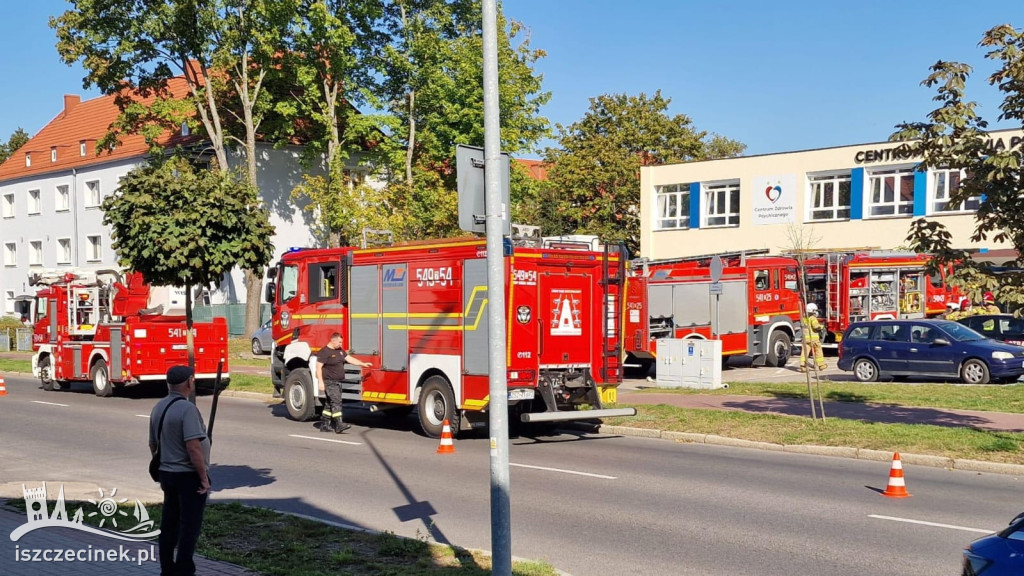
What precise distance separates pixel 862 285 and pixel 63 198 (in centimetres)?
4571

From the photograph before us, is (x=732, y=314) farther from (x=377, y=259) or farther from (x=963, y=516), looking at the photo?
(x=963, y=516)

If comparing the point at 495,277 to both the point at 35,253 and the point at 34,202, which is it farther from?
the point at 34,202

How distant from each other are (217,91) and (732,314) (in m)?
26.5

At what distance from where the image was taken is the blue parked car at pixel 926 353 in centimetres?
2195

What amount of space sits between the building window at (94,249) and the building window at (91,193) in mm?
1873

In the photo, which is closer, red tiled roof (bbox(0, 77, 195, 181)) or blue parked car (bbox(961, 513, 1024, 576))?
blue parked car (bbox(961, 513, 1024, 576))

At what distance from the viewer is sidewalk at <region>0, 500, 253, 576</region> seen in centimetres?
755

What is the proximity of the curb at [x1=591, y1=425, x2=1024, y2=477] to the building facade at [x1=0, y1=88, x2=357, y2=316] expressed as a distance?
35.5 meters

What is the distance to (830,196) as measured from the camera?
43.6 metres

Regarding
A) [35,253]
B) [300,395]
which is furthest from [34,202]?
[300,395]

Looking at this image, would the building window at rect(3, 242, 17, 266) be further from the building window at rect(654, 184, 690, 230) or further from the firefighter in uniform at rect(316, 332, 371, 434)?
the firefighter in uniform at rect(316, 332, 371, 434)

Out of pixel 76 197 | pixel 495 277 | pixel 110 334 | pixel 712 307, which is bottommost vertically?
pixel 110 334

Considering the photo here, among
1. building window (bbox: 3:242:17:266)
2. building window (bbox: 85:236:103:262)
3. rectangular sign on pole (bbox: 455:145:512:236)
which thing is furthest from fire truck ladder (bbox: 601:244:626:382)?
building window (bbox: 3:242:17:266)

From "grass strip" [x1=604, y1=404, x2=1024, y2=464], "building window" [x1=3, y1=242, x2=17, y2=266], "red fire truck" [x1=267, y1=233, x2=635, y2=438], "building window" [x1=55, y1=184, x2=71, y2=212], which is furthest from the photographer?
"building window" [x1=3, y1=242, x2=17, y2=266]
